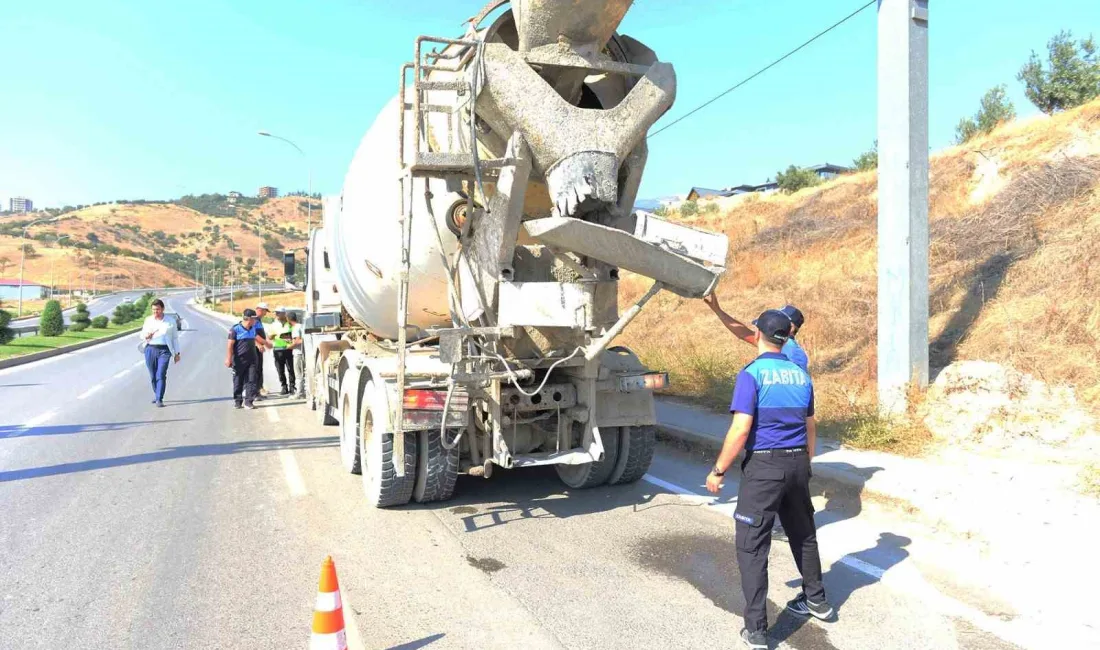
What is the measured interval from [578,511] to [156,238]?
162576 millimetres

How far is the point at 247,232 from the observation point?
154375mm

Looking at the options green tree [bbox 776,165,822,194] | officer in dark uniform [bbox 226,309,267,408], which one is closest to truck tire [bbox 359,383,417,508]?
officer in dark uniform [bbox 226,309,267,408]

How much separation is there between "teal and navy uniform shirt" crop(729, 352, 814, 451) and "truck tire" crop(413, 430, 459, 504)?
8.91 ft

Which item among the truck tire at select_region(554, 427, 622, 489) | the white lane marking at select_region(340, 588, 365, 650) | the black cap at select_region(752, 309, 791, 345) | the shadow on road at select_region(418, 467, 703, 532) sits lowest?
the white lane marking at select_region(340, 588, 365, 650)

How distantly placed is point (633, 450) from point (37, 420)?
373 inches

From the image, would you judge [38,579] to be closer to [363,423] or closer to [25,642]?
[25,642]

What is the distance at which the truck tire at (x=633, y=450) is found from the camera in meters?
6.35

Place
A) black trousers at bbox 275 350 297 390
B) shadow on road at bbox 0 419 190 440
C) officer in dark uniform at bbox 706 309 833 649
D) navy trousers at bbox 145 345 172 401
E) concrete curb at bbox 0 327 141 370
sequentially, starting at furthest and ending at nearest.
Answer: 1. concrete curb at bbox 0 327 141 370
2. black trousers at bbox 275 350 297 390
3. navy trousers at bbox 145 345 172 401
4. shadow on road at bbox 0 419 190 440
5. officer in dark uniform at bbox 706 309 833 649

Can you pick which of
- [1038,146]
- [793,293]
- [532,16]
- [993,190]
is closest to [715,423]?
[532,16]

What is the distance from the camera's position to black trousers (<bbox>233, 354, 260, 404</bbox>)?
12.1 m

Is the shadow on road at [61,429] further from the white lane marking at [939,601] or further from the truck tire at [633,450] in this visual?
the white lane marking at [939,601]

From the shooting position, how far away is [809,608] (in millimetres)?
3881

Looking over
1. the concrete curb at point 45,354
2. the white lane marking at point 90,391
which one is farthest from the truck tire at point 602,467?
the concrete curb at point 45,354

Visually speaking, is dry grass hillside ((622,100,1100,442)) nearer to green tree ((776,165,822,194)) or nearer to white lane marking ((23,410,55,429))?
white lane marking ((23,410,55,429))
